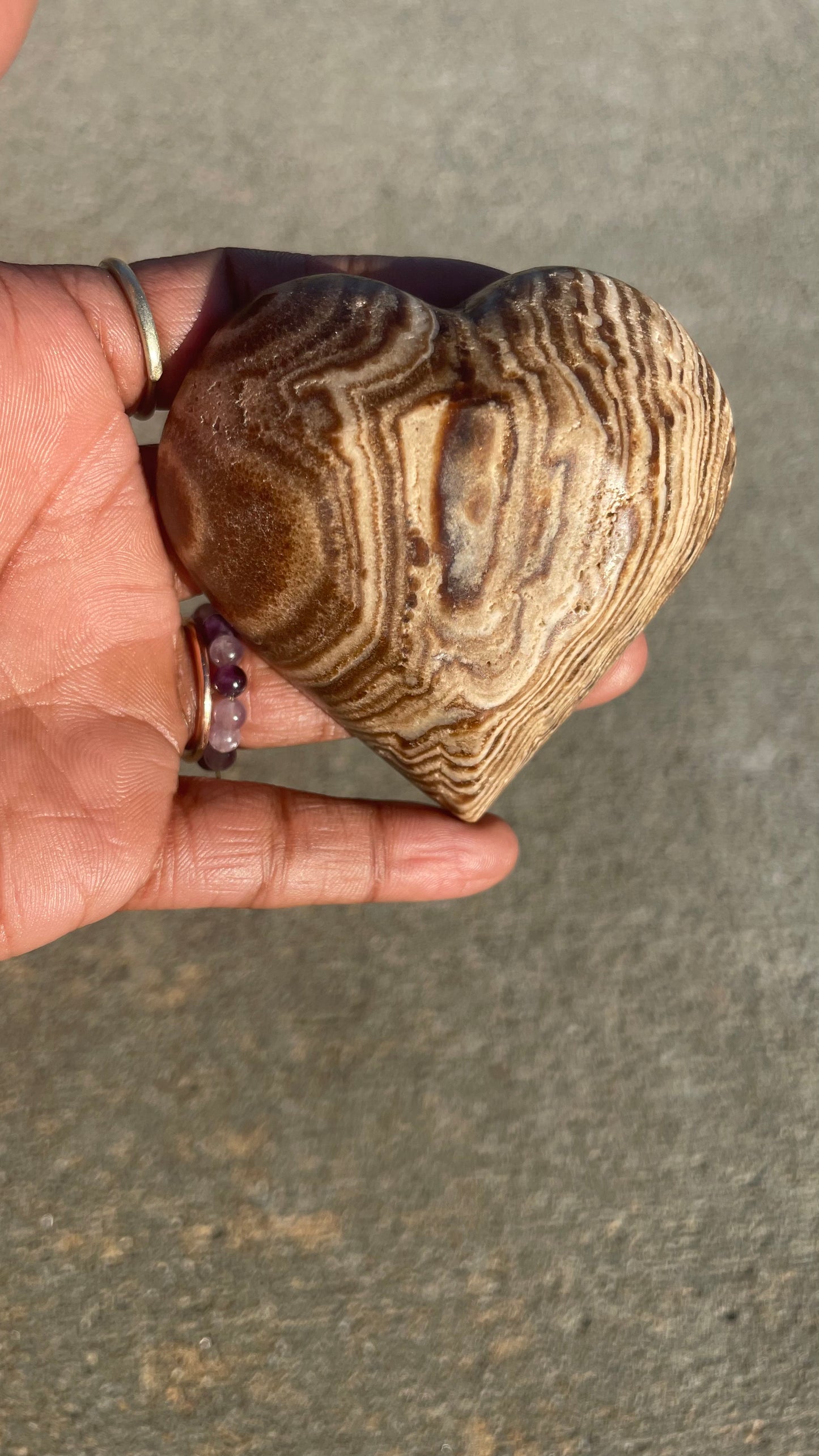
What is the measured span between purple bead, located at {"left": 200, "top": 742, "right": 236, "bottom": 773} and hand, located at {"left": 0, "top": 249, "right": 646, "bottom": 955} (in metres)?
0.06

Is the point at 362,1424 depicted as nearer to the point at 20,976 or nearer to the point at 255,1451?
the point at 255,1451

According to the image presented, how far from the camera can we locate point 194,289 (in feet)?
6.42

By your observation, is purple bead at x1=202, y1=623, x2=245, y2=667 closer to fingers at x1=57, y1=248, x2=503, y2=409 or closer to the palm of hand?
the palm of hand

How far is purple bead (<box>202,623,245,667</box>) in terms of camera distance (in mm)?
2023

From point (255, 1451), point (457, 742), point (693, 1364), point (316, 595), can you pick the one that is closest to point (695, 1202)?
point (693, 1364)

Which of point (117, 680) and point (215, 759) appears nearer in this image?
point (117, 680)

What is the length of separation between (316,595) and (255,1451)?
1.36 metres

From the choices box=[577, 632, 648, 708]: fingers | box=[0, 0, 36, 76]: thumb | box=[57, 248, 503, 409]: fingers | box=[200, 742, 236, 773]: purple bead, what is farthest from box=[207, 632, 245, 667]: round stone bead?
box=[0, 0, 36, 76]: thumb

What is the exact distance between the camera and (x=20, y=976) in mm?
2215

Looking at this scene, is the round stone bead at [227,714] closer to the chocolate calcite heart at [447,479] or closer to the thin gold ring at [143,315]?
the chocolate calcite heart at [447,479]

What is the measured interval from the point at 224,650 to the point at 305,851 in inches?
14.4

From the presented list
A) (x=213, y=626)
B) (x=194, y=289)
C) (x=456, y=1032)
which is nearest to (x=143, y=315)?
(x=194, y=289)

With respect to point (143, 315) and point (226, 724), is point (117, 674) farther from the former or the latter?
point (143, 315)

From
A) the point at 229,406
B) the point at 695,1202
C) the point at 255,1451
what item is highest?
the point at 229,406
